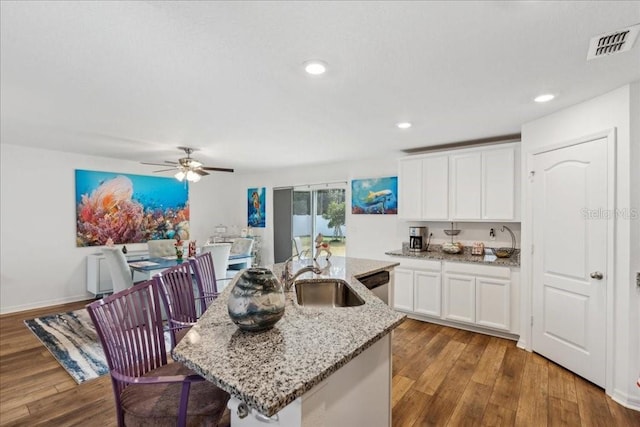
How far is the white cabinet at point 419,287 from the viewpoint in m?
3.91

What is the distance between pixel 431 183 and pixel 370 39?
282 cm

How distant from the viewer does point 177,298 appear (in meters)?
2.16

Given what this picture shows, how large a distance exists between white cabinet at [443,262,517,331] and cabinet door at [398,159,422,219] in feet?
2.94

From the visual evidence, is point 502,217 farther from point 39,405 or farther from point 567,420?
point 39,405

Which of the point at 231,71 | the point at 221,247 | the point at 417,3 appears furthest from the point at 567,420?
the point at 221,247

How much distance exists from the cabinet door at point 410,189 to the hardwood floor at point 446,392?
5.83 feet

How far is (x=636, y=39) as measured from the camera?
68.2 inches

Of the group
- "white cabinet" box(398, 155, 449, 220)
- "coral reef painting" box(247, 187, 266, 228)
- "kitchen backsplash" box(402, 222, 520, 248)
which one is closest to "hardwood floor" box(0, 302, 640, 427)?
"kitchen backsplash" box(402, 222, 520, 248)

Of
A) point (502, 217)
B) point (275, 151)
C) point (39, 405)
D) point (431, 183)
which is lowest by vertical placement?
point (39, 405)

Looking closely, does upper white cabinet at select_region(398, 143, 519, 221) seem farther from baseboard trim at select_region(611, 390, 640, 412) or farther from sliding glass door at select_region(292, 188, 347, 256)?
baseboard trim at select_region(611, 390, 640, 412)

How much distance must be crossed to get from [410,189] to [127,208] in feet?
15.3

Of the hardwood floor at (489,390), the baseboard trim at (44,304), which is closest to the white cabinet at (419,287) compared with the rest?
the hardwood floor at (489,390)

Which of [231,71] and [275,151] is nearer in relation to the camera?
→ [231,71]

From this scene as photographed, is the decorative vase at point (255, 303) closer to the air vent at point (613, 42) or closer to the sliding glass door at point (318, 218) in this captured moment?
the air vent at point (613, 42)
